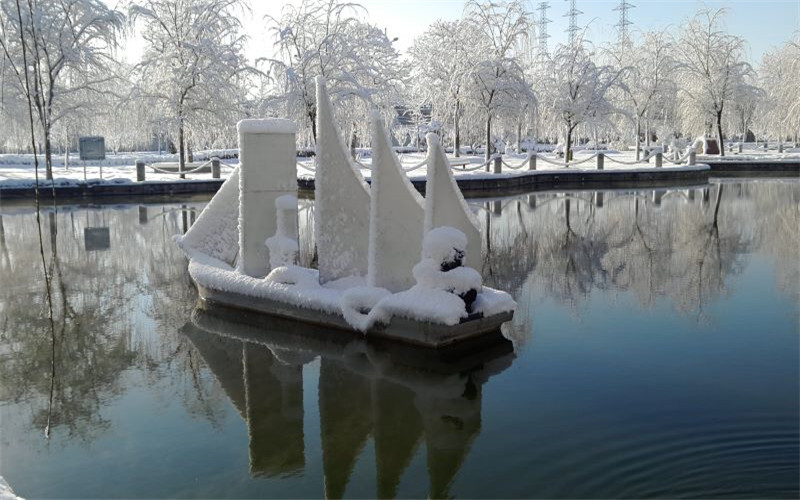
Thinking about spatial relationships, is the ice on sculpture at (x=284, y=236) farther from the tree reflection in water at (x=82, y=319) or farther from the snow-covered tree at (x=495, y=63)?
the snow-covered tree at (x=495, y=63)

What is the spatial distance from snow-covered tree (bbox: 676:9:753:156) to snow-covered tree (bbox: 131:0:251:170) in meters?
23.8

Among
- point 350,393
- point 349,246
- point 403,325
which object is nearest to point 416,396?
point 350,393

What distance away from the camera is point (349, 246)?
8.73 meters

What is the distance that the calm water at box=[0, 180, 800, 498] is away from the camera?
471cm

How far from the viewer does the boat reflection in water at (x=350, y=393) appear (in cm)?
500

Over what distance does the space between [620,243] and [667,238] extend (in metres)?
1.25

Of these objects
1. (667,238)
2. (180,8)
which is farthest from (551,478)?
(180,8)

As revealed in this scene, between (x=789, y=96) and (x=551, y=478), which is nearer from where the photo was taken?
(x=551, y=478)

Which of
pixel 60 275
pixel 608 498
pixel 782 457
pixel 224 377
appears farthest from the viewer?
pixel 60 275

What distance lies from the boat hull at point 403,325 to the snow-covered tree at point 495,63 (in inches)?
875

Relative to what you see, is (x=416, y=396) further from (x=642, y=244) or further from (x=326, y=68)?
(x=326, y=68)

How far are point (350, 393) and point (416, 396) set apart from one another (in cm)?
59

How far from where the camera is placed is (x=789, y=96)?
3225 centimetres

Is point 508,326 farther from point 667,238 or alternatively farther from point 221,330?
point 667,238
